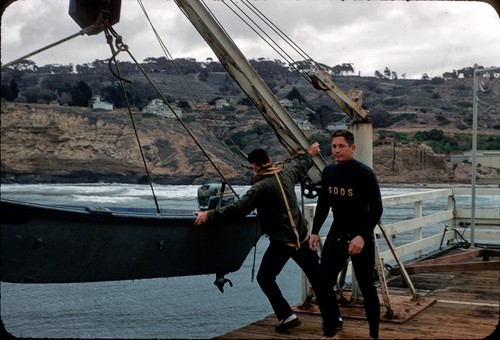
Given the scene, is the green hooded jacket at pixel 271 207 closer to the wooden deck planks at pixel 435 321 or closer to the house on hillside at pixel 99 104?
the wooden deck planks at pixel 435 321

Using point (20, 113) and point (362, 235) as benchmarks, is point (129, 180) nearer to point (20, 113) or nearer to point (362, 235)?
point (20, 113)

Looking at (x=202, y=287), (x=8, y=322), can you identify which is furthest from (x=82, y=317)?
(x=202, y=287)

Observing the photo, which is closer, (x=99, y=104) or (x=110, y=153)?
(x=110, y=153)

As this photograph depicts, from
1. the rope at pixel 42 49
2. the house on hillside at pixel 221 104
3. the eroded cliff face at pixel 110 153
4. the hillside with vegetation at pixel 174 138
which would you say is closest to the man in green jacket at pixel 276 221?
the rope at pixel 42 49

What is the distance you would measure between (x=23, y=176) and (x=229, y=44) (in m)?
105

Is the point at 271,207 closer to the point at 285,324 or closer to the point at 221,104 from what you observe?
the point at 285,324

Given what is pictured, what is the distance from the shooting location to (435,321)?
5691mm

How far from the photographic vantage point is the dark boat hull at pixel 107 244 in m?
4.33

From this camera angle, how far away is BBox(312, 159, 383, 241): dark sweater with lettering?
4.72m

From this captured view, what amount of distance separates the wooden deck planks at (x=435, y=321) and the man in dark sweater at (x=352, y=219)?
58cm

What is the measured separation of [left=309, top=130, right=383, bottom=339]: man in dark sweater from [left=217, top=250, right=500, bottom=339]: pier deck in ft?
1.98

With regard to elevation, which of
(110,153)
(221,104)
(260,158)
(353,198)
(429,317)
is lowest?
(429,317)

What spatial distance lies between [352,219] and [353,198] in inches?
7.3

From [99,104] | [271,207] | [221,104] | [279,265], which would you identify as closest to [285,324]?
[279,265]
